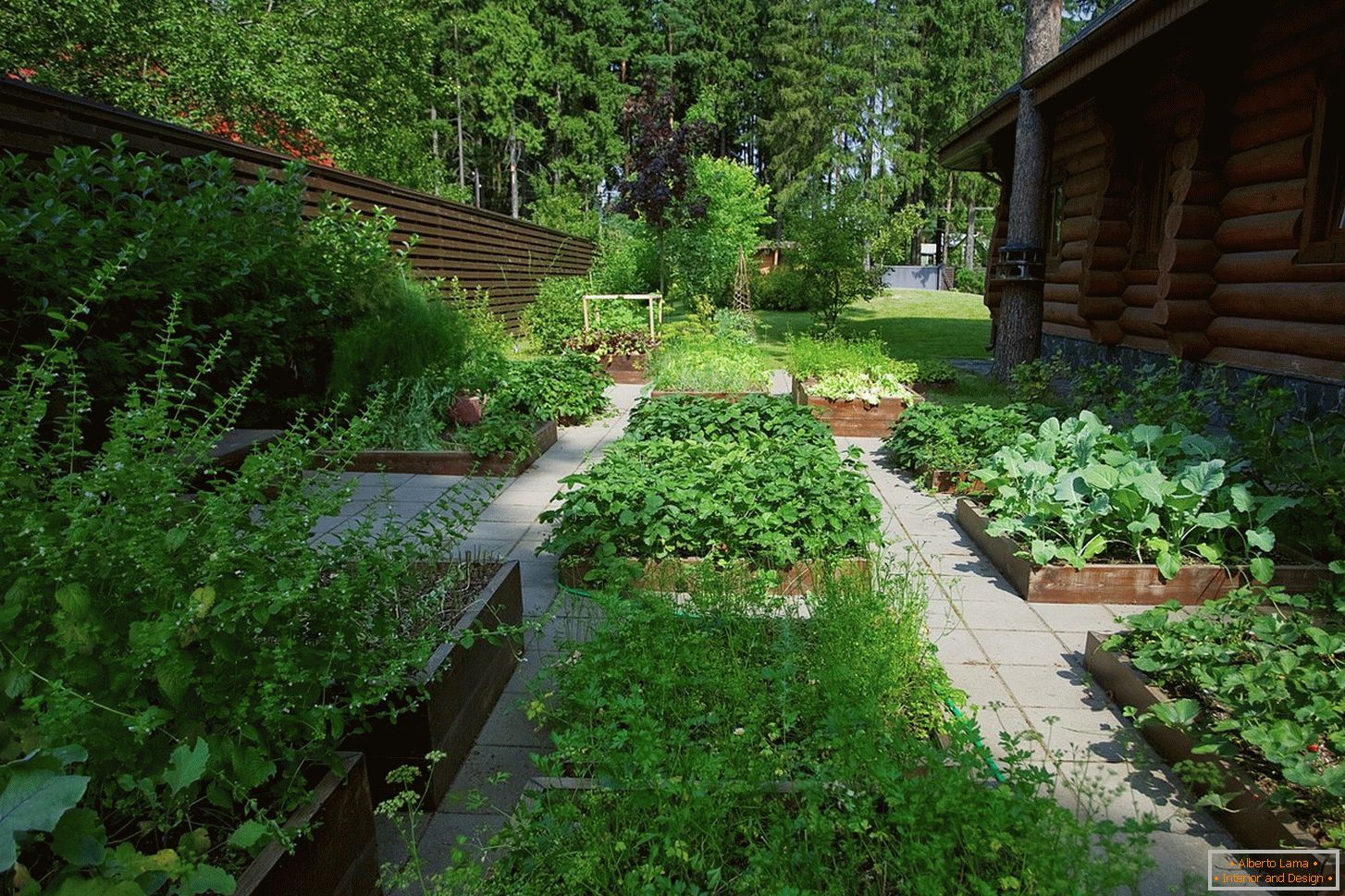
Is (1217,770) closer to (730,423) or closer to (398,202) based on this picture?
(730,423)

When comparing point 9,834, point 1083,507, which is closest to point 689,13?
point 1083,507

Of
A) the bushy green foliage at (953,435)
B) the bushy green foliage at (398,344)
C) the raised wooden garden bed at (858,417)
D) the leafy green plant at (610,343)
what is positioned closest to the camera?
the bushy green foliage at (953,435)

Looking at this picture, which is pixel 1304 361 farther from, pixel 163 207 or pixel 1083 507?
pixel 163 207

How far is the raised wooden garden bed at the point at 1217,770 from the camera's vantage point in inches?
76.2

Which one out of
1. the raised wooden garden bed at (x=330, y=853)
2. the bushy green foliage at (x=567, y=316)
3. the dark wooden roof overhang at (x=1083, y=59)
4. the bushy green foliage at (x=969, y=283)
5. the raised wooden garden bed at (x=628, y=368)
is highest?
the dark wooden roof overhang at (x=1083, y=59)

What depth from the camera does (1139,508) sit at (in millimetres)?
3672

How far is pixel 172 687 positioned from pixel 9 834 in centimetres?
35

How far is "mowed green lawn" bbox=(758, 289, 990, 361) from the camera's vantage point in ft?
44.9

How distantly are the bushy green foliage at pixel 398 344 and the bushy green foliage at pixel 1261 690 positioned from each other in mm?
5583

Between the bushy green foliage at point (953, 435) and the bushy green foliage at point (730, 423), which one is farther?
the bushy green foliage at point (953, 435)

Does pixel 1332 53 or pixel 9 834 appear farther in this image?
pixel 1332 53

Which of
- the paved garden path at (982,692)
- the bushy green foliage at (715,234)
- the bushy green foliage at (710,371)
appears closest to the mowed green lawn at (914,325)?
the bushy green foliage at (715,234)

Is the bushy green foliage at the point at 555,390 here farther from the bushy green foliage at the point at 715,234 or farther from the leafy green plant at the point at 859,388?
the bushy green foliage at the point at 715,234

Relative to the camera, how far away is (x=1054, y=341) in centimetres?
966
